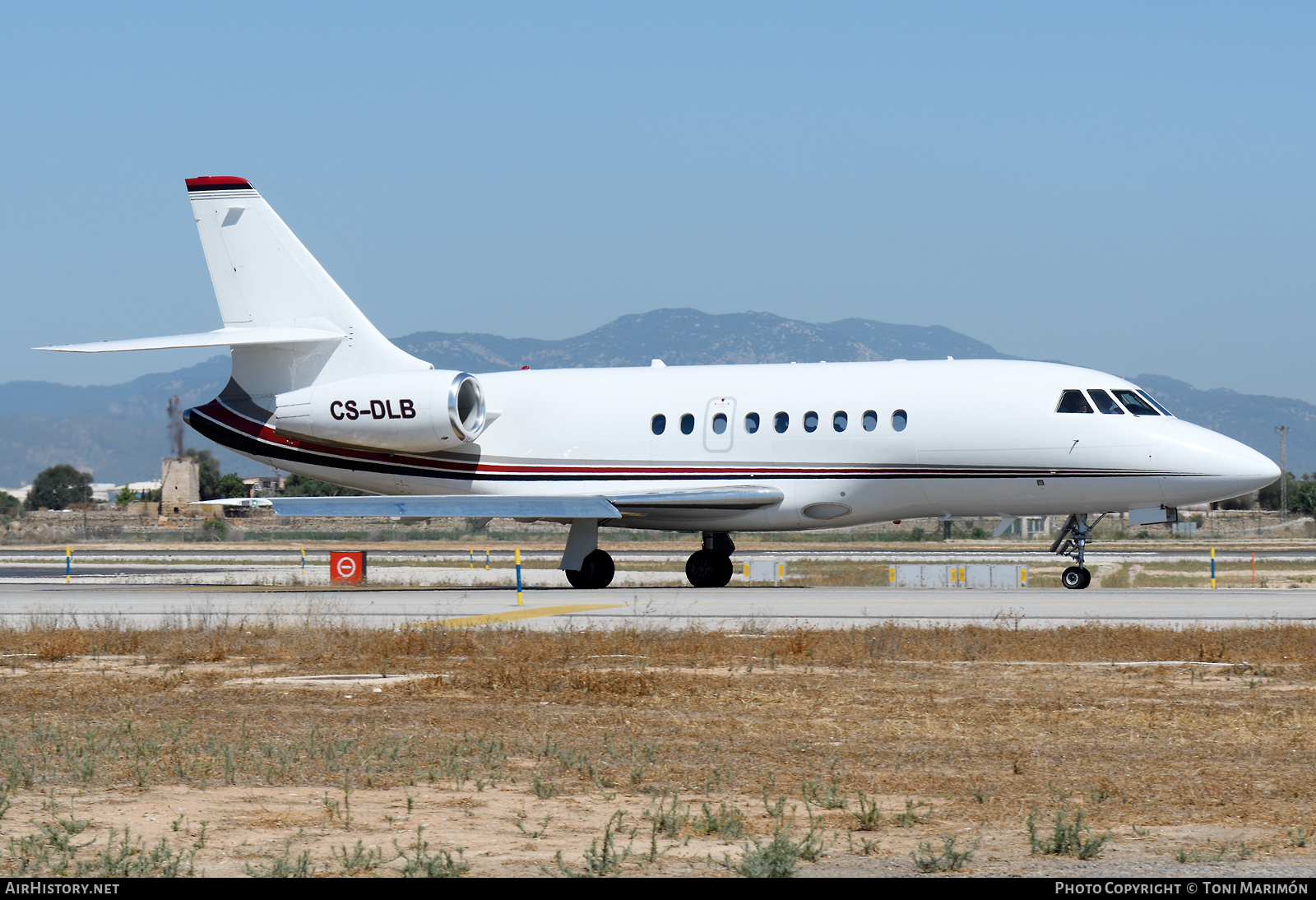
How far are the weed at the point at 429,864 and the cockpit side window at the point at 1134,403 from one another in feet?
71.2

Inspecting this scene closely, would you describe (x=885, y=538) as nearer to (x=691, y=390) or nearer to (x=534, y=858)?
(x=691, y=390)

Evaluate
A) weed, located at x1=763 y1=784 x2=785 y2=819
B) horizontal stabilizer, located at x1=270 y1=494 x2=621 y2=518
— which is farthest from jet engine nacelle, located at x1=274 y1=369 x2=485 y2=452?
weed, located at x1=763 y1=784 x2=785 y2=819

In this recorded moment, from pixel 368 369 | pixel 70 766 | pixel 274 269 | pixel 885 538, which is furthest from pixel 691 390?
pixel 885 538

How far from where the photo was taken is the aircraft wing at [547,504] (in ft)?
88.0

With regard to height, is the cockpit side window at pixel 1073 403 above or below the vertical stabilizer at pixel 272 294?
below

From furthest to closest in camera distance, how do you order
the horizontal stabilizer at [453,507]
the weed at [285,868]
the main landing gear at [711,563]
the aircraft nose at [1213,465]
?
the main landing gear at [711,563] → the horizontal stabilizer at [453,507] → the aircraft nose at [1213,465] → the weed at [285,868]

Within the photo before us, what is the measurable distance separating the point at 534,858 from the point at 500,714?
514 cm

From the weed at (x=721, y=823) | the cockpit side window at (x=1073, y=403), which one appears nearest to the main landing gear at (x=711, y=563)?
the cockpit side window at (x=1073, y=403)

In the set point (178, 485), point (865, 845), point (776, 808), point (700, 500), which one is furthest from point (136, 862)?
point (178, 485)

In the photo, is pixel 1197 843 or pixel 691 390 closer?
pixel 1197 843

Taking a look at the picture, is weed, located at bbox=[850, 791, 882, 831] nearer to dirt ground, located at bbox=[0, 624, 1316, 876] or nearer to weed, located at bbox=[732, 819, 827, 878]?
dirt ground, located at bbox=[0, 624, 1316, 876]

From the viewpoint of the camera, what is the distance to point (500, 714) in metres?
12.3

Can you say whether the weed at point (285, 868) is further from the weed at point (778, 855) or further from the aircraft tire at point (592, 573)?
the aircraft tire at point (592, 573)

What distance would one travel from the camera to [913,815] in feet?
26.3
